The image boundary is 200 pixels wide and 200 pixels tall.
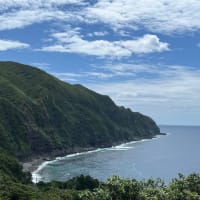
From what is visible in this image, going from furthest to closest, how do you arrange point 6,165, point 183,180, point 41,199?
point 6,165
point 41,199
point 183,180

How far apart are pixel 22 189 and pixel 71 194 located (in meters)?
11.3

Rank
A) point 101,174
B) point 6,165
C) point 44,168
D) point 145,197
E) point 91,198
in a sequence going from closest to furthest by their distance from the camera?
point 145,197 < point 91,198 < point 6,165 < point 101,174 < point 44,168

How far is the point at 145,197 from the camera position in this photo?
Result: 4859cm

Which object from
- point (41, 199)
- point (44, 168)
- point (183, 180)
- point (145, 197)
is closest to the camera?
point (145, 197)

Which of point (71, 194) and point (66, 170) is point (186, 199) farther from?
point (66, 170)

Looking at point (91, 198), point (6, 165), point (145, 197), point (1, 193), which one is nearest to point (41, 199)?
point (1, 193)

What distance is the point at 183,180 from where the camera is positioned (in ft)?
182

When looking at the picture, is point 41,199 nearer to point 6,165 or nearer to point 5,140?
point 6,165

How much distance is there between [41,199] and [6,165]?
63.0 metres

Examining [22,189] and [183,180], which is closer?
[183,180]

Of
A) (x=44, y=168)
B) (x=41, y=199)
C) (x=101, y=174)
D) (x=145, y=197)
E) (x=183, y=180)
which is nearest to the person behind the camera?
(x=145, y=197)

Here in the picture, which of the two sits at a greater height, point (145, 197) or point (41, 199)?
point (145, 197)

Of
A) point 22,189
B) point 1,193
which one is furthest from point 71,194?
point 1,193

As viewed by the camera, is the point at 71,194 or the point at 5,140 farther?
the point at 5,140
